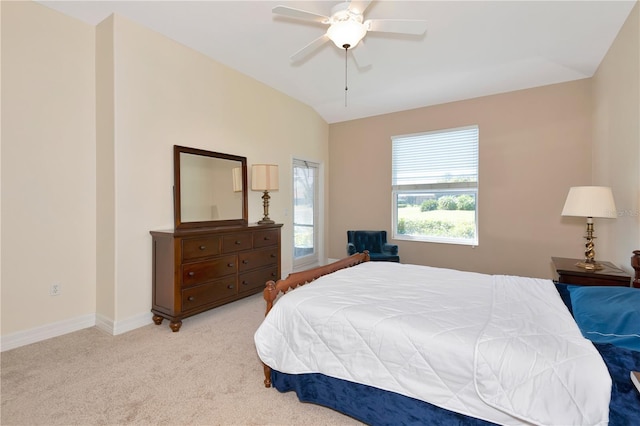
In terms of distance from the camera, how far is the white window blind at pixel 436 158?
4.47 metres

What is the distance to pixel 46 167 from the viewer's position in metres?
2.71

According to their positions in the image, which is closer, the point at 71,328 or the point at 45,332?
the point at 45,332

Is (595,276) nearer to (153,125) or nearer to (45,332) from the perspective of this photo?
(153,125)

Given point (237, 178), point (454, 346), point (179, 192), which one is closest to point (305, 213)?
point (237, 178)

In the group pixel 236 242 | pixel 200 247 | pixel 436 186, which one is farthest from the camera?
pixel 436 186

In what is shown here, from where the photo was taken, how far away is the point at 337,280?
7.26ft

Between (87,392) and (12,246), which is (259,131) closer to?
(12,246)

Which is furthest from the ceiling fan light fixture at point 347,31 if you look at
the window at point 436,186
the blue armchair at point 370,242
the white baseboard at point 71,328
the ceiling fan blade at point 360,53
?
the white baseboard at point 71,328

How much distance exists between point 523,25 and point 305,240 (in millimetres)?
4109

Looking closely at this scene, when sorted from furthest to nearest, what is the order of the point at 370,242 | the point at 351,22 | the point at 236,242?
the point at 370,242 → the point at 236,242 → the point at 351,22

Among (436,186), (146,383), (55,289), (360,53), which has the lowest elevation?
(146,383)

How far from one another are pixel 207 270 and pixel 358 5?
2.71 m

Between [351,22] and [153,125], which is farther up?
[351,22]

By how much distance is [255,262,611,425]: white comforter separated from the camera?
3.63 ft
